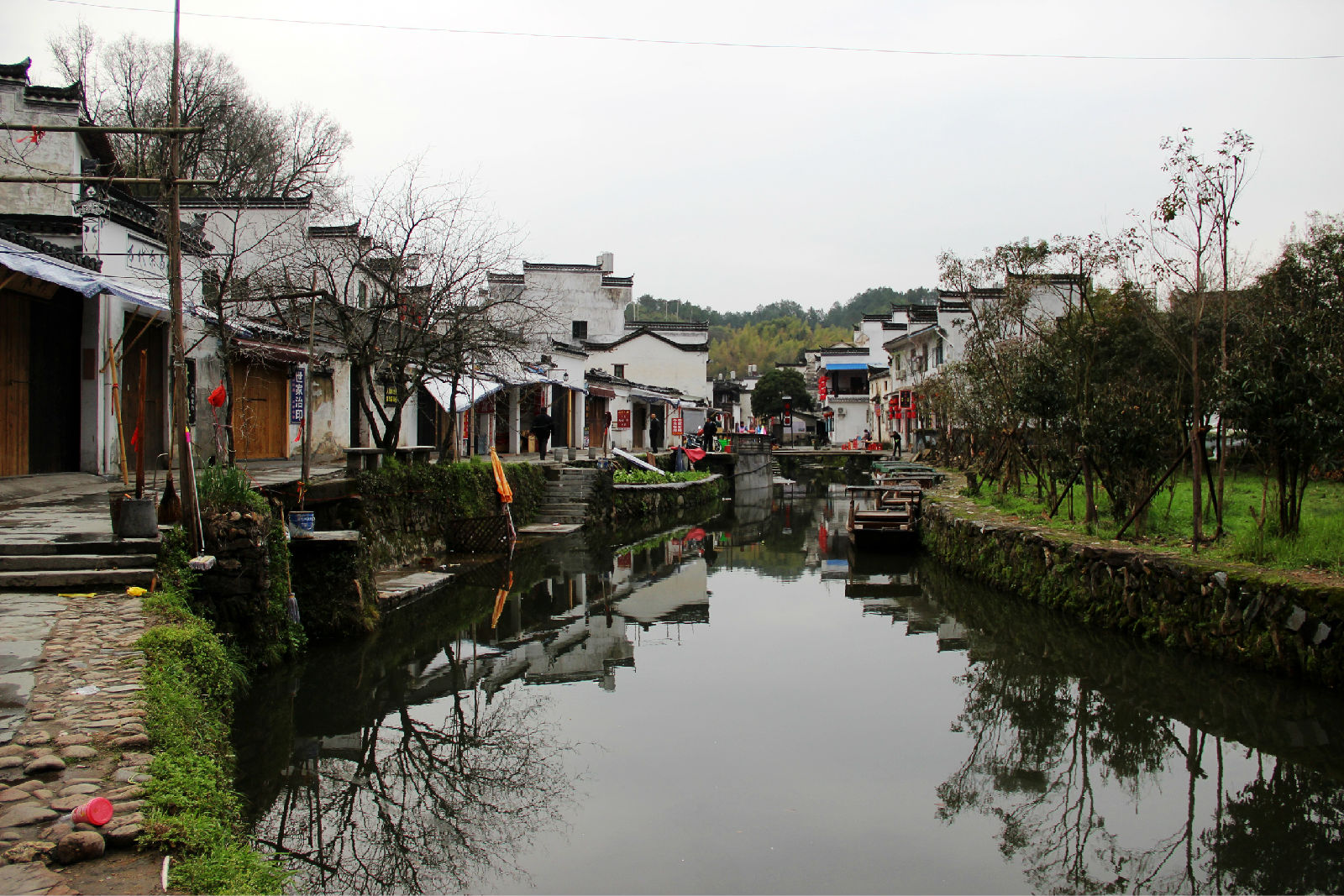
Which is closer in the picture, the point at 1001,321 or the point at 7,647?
the point at 7,647

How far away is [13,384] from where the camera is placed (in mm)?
11500

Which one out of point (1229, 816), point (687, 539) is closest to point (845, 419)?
point (687, 539)

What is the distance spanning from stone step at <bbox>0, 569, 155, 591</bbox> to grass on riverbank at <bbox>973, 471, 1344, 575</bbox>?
10.4 metres

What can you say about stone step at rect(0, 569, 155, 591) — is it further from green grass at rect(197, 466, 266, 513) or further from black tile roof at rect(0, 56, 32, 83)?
black tile roof at rect(0, 56, 32, 83)

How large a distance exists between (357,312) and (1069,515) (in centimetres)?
1166

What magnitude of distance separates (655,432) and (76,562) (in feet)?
110

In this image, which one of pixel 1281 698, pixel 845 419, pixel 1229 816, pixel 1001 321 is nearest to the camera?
pixel 1229 816

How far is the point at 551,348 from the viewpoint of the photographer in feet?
89.7

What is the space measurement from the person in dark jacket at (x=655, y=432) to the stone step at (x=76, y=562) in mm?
31841

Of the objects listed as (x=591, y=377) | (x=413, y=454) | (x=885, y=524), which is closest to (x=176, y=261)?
(x=413, y=454)

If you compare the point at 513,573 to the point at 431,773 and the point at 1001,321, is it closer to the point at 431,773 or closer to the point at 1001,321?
the point at 431,773

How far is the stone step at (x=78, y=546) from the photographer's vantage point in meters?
7.35

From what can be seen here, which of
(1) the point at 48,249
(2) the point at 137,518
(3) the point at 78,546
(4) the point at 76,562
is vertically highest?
A: (1) the point at 48,249

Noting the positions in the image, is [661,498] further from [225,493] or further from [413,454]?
[225,493]
